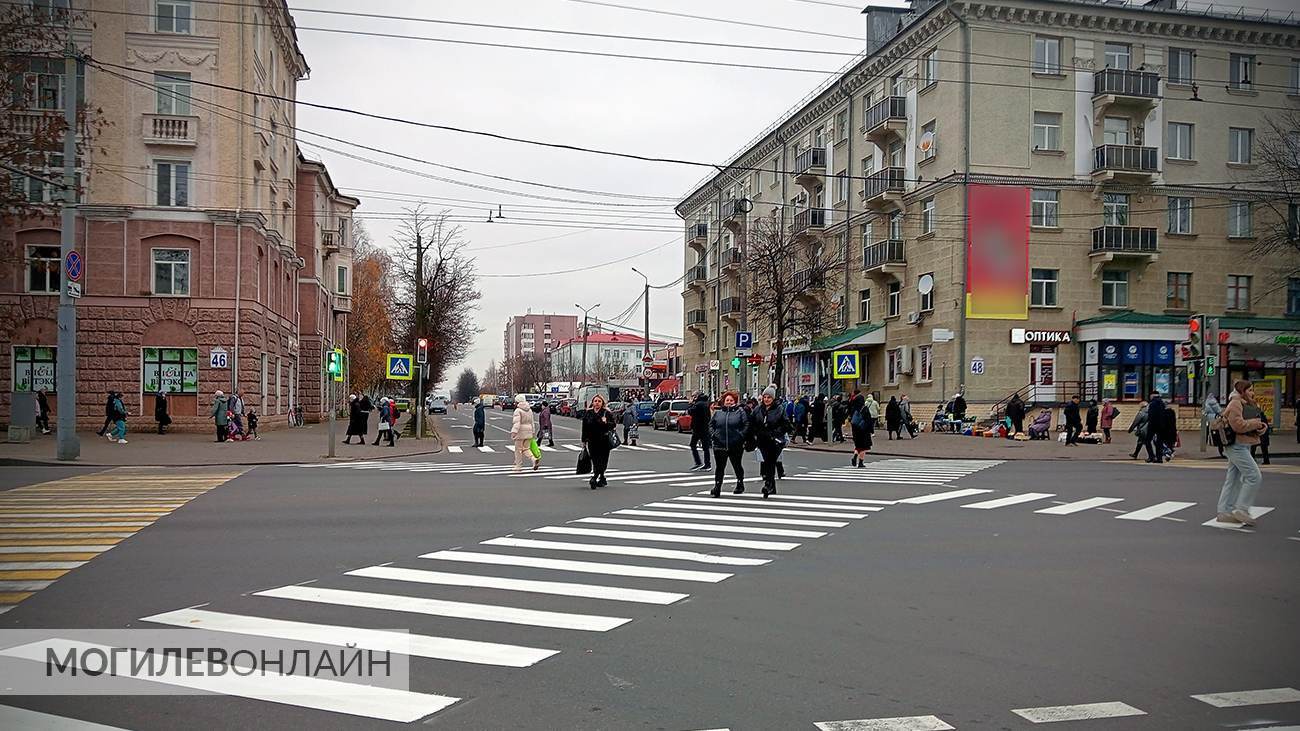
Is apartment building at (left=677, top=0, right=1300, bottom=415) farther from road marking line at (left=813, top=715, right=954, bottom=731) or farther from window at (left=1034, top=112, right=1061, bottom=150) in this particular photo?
road marking line at (left=813, top=715, right=954, bottom=731)

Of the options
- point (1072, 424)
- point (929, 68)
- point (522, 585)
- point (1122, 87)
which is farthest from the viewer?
point (929, 68)

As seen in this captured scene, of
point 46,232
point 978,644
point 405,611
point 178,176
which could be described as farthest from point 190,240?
point 978,644

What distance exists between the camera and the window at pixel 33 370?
35844 mm

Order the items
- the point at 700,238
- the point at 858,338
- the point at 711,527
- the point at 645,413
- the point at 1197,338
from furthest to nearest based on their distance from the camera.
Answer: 1. the point at 700,238
2. the point at 645,413
3. the point at 858,338
4. the point at 1197,338
5. the point at 711,527

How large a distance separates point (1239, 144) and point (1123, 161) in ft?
22.4

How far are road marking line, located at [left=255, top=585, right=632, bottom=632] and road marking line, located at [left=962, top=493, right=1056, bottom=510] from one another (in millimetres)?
9789

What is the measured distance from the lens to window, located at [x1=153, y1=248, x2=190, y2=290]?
1448 inches

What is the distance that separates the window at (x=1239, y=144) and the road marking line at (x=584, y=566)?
43.7 metres

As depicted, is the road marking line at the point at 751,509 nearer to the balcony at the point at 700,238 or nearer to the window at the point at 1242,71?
the window at the point at 1242,71

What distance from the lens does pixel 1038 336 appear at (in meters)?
41.0

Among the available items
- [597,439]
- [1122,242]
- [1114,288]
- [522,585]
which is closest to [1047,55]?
[1122,242]

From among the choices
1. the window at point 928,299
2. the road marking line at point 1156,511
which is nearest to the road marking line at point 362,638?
the road marking line at point 1156,511

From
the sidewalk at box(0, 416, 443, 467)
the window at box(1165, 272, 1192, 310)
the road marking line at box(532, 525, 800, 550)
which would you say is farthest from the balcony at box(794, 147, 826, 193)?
the road marking line at box(532, 525, 800, 550)

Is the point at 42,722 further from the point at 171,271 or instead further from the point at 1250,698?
the point at 171,271
